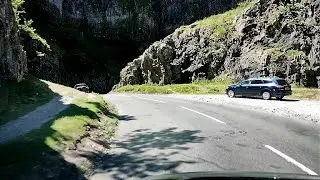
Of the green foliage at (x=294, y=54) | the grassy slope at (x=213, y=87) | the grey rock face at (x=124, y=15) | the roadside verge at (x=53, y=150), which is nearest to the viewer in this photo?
the roadside verge at (x=53, y=150)

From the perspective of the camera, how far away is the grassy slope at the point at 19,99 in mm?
19259

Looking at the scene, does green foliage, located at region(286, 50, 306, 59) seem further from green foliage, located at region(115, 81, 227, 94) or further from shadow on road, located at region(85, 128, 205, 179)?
shadow on road, located at region(85, 128, 205, 179)

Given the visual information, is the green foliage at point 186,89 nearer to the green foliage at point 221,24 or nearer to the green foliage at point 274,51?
the green foliage at point 274,51

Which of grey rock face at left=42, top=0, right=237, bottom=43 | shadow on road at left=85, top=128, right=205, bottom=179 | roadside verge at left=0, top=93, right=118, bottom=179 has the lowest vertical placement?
shadow on road at left=85, top=128, right=205, bottom=179

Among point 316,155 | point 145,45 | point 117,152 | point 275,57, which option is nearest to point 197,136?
point 117,152

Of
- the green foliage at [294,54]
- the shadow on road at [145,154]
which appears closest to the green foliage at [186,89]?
the green foliage at [294,54]

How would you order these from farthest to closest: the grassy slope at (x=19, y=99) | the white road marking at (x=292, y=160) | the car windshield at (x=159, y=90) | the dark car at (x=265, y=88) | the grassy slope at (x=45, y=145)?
the dark car at (x=265, y=88)
the grassy slope at (x=19, y=99)
the car windshield at (x=159, y=90)
the grassy slope at (x=45, y=145)
the white road marking at (x=292, y=160)

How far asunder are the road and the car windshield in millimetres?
38

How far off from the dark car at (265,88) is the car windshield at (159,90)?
9 centimetres

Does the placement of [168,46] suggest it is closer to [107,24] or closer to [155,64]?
[155,64]

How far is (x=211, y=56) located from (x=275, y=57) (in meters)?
12.8

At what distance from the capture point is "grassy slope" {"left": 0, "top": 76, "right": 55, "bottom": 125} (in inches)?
758

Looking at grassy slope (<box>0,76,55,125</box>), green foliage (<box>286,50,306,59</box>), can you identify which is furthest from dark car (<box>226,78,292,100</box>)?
grassy slope (<box>0,76,55,125</box>)

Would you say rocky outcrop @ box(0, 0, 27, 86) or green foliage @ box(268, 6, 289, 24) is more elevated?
green foliage @ box(268, 6, 289, 24)
